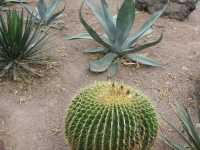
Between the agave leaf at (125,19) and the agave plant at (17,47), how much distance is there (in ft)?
2.93

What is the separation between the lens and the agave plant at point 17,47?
212 inches

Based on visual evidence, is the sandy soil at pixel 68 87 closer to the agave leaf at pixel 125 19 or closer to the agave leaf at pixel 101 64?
the agave leaf at pixel 101 64

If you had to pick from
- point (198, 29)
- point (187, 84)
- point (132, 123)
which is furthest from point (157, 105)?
point (198, 29)

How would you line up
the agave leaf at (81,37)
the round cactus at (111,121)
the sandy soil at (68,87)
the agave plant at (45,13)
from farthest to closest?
the agave plant at (45,13)
the agave leaf at (81,37)
the sandy soil at (68,87)
the round cactus at (111,121)

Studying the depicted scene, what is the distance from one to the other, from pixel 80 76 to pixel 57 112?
2.29 ft

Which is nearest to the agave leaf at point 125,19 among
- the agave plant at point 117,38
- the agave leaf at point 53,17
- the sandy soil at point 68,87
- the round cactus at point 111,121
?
the agave plant at point 117,38

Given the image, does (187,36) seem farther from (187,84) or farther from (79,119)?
(79,119)

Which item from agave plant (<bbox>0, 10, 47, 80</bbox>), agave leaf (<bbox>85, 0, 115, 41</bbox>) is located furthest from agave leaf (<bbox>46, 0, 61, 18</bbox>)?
agave plant (<bbox>0, 10, 47, 80</bbox>)

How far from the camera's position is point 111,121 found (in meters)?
3.85

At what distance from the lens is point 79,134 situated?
157 inches

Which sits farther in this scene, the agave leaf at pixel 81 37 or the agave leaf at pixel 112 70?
the agave leaf at pixel 81 37

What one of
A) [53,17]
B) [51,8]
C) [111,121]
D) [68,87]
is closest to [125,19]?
[68,87]

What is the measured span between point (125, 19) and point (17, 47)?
1.27m

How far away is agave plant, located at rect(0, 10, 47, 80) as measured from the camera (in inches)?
212
